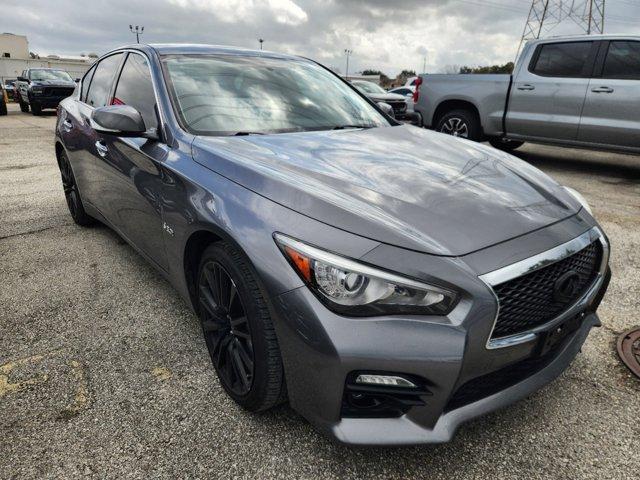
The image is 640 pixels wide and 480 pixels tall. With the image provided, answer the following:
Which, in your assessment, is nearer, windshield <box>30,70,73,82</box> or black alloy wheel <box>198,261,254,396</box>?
black alloy wheel <box>198,261,254,396</box>

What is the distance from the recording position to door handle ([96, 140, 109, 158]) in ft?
9.84

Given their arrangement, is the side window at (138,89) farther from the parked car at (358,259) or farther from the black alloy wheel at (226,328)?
the black alloy wheel at (226,328)

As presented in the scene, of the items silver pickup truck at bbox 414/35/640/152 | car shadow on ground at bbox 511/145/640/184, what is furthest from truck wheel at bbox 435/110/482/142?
car shadow on ground at bbox 511/145/640/184

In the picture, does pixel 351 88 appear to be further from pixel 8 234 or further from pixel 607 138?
pixel 607 138

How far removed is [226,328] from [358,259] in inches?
31.8

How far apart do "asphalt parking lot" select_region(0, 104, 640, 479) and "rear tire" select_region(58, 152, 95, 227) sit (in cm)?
97

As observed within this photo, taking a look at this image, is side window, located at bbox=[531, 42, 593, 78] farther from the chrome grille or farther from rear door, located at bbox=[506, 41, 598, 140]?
the chrome grille

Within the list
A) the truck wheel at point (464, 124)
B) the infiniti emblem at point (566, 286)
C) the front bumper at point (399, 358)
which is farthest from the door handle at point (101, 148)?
the truck wheel at point (464, 124)

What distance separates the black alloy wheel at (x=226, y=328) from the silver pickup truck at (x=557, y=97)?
243 inches

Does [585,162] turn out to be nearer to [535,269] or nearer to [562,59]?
[562,59]

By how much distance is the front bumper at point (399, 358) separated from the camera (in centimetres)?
139

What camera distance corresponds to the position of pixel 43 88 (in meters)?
17.0

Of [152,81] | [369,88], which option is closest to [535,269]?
[152,81]

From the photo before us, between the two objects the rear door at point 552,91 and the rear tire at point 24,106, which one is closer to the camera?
the rear door at point 552,91
